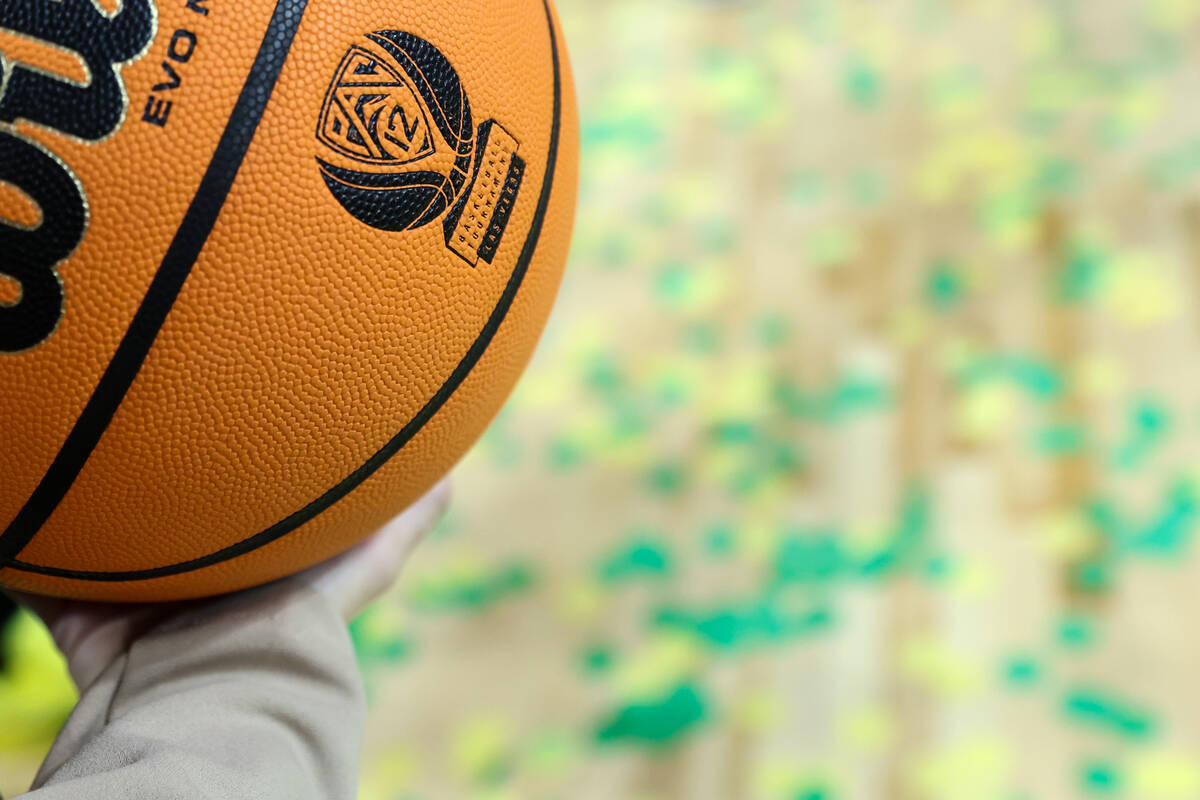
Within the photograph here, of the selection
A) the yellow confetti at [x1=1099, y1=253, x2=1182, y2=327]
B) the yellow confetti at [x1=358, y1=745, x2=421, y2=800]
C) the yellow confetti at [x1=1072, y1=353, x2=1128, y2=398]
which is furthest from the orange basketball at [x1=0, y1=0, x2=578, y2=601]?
the yellow confetti at [x1=1099, y1=253, x2=1182, y2=327]

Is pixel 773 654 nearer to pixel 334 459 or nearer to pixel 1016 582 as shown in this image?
pixel 1016 582

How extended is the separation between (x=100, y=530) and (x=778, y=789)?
40.5 inches

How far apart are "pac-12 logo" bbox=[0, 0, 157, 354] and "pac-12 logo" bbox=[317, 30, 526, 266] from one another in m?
0.11

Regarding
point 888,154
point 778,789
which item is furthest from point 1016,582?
point 888,154

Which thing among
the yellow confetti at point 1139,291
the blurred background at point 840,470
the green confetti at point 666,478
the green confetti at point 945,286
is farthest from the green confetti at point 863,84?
the green confetti at point 666,478

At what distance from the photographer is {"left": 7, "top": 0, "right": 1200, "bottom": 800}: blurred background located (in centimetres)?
151

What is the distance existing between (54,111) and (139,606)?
0.41 m

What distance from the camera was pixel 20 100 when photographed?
1.91 feet

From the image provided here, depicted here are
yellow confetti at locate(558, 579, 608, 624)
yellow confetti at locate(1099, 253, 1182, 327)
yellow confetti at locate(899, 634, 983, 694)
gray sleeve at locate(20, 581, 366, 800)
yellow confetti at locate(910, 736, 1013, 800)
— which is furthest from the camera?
yellow confetti at locate(1099, 253, 1182, 327)

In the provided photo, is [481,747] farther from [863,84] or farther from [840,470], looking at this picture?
[863,84]

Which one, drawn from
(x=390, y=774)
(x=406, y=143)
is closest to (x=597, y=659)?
(x=390, y=774)

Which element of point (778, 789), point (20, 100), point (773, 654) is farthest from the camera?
point (773, 654)

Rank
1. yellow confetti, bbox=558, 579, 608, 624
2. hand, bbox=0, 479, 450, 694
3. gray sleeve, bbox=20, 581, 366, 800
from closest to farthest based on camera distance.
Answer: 1. gray sleeve, bbox=20, 581, 366, 800
2. hand, bbox=0, 479, 450, 694
3. yellow confetti, bbox=558, 579, 608, 624

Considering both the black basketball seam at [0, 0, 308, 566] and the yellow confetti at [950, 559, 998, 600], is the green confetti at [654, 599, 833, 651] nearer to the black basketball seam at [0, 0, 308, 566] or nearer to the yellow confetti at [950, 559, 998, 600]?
the yellow confetti at [950, 559, 998, 600]
